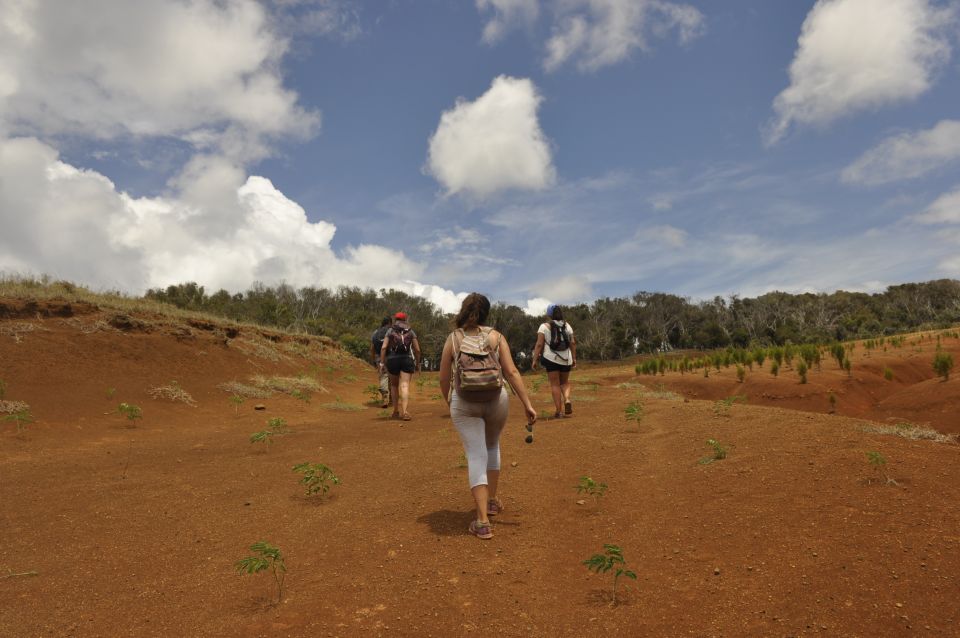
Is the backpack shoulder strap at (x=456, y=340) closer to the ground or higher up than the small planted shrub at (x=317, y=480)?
higher up

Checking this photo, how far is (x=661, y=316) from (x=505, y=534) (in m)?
66.8

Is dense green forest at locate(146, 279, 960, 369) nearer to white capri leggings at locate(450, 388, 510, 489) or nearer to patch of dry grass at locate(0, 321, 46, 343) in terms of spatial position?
patch of dry grass at locate(0, 321, 46, 343)

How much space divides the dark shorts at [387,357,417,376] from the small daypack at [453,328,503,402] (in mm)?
5836

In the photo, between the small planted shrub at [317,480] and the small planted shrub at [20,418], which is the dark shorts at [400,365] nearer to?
the small planted shrub at [317,480]

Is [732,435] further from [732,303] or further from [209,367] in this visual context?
[732,303]

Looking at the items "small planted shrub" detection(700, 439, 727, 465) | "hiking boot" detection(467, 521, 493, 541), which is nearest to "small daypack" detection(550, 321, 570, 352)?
"small planted shrub" detection(700, 439, 727, 465)

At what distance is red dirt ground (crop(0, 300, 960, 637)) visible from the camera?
107 inches

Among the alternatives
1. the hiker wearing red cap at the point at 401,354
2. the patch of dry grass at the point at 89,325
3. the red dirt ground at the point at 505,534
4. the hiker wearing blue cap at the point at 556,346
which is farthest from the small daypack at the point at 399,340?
the patch of dry grass at the point at 89,325

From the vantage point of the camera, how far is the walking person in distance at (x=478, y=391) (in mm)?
3859

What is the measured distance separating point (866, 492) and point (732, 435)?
Result: 2184mm

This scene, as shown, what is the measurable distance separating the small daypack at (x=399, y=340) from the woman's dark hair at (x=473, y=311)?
564cm

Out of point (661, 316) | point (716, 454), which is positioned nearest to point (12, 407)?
point (716, 454)

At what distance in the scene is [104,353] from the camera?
12.6 metres

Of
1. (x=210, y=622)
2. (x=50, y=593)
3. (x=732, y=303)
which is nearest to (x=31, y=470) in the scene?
(x=50, y=593)
